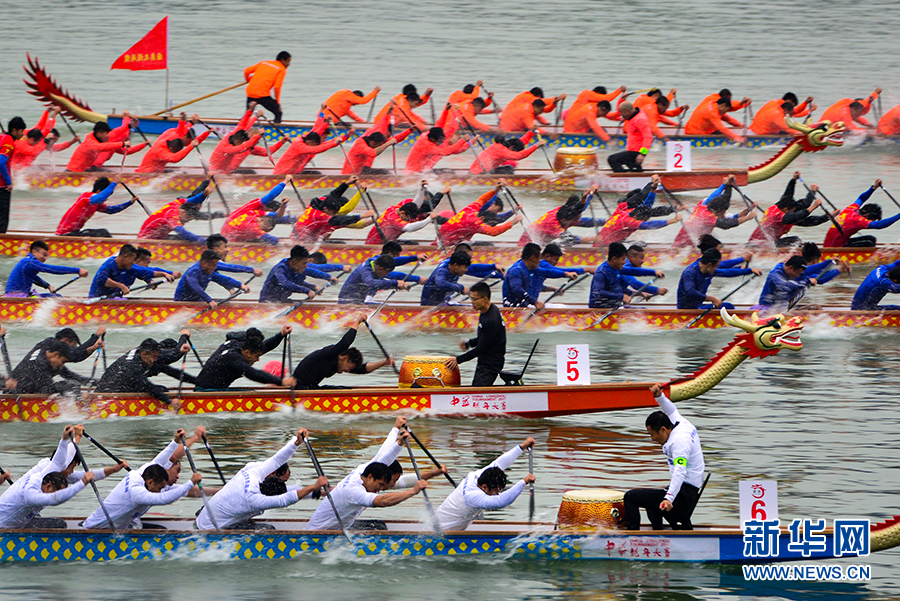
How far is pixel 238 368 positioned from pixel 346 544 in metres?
3.65

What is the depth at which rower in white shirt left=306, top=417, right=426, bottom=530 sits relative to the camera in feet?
32.3

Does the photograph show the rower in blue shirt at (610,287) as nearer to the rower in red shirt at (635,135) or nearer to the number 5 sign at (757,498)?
the rower in red shirt at (635,135)

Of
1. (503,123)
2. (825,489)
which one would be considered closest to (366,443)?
(825,489)

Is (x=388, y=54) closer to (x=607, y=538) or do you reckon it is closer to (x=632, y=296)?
(x=632, y=296)

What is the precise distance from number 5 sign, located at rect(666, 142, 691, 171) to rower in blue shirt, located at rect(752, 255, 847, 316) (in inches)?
203

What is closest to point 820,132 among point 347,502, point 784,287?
point 784,287

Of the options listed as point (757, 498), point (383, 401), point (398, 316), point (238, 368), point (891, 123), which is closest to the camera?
point (757, 498)

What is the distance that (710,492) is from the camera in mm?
11758

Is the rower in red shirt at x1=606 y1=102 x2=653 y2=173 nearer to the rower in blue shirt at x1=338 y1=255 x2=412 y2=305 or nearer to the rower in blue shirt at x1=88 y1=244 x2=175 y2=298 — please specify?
the rower in blue shirt at x1=338 y1=255 x2=412 y2=305

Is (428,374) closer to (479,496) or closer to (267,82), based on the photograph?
(479,496)

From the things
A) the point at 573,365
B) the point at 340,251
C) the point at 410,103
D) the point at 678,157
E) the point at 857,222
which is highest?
the point at 410,103

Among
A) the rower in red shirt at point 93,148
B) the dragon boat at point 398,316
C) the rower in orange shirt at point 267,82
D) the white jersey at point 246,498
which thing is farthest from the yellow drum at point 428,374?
the rower in orange shirt at point 267,82

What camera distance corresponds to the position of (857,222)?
64.2 ft

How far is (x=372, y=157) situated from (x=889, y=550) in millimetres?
13763
